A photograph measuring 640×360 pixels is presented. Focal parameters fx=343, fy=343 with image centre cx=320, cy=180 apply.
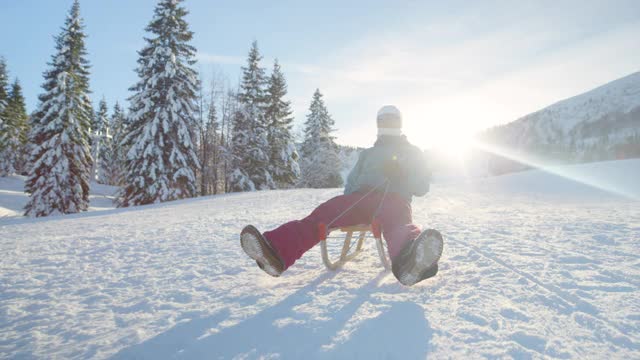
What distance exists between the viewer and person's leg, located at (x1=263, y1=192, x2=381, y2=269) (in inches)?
109

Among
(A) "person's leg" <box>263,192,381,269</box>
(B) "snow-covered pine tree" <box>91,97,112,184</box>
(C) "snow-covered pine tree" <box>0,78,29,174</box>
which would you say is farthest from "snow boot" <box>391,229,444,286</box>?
(B) "snow-covered pine tree" <box>91,97,112,184</box>

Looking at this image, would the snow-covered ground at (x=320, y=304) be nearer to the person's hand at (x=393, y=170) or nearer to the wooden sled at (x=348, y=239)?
the wooden sled at (x=348, y=239)

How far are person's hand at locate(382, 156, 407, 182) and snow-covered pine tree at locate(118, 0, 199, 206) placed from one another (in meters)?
17.3

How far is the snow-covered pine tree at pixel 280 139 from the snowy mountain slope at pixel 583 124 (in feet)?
109

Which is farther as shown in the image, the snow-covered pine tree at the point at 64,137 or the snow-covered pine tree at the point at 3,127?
the snow-covered pine tree at the point at 3,127

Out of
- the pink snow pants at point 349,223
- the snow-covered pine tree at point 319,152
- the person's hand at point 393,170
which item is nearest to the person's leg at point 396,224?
the pink snow pants at point 349,223

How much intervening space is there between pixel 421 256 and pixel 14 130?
51.7 meters

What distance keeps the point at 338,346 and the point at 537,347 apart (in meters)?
1.08

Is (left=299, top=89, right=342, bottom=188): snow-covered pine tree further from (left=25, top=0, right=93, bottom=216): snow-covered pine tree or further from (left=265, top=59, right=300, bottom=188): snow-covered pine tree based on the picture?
(left=25, top=0, right=93, bottom=216): snow-covered pine tree

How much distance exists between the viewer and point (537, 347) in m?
1.87

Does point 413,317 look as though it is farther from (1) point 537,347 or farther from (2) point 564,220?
(2) point 564,220

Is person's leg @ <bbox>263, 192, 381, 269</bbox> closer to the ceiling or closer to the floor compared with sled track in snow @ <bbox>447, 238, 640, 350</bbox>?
closer to the ceiling

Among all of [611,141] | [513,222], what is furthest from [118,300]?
[611,141]

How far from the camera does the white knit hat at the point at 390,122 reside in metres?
3.69
